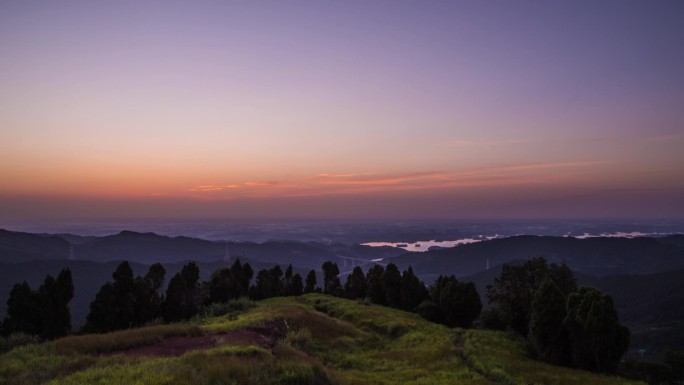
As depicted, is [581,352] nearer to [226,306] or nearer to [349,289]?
[226,306]

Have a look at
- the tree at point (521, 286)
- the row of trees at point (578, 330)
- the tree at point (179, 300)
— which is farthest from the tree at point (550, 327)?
the tree at point (179, 300)

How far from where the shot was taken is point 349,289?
78.7 metres

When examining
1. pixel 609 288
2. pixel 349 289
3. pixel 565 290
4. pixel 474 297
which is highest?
pixel 565 290

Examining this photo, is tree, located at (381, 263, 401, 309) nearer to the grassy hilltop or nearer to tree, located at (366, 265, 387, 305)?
tree, located at (366, 265, 387, 305)

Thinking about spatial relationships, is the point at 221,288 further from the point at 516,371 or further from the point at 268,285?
the point at 516,371

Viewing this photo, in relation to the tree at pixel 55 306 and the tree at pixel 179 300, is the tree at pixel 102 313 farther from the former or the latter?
the tree at pixel 179 300

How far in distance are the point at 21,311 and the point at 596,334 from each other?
161 ft

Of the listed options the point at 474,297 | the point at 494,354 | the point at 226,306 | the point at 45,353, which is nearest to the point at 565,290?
the point at 474,297

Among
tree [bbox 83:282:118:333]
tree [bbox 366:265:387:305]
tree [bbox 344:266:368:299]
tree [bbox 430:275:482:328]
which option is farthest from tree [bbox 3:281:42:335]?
tree [bbox 344:266:368:299]

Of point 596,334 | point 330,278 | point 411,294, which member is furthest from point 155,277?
point 596,334

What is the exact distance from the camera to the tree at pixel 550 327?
2800cm

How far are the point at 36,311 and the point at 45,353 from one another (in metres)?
27.0

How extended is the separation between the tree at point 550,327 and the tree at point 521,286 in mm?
12561

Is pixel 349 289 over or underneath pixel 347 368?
underneath
